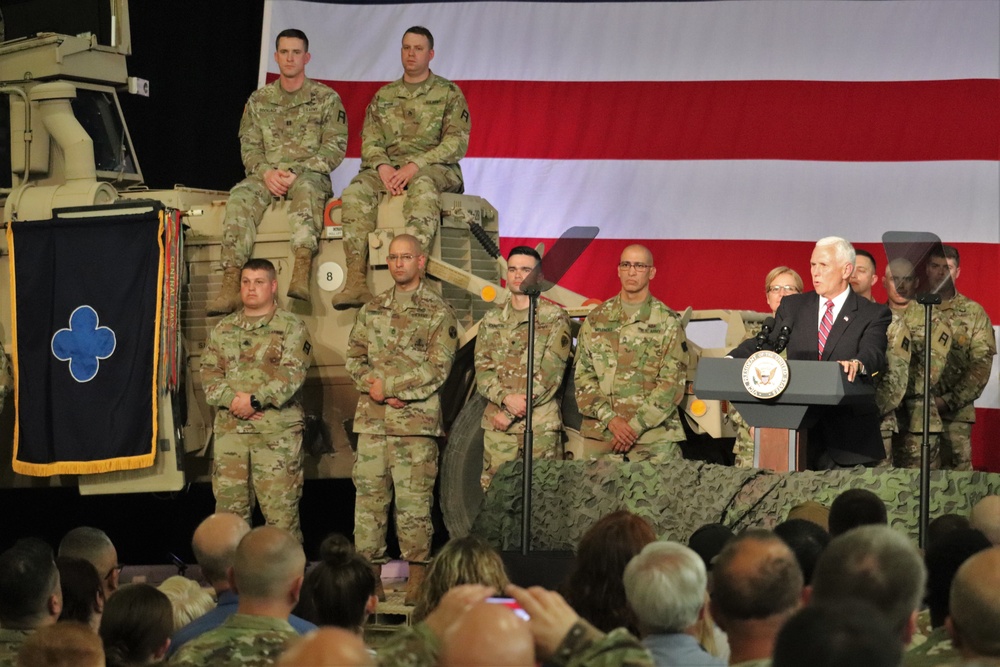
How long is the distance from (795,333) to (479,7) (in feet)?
18.1

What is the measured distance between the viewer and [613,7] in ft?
37.3

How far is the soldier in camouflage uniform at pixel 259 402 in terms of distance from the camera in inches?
332

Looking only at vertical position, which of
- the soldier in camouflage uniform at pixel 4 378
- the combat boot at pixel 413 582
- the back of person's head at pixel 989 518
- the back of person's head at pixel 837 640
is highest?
the soldier in camouflage uniform at pixel 4 378

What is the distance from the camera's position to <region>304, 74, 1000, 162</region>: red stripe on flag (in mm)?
10555

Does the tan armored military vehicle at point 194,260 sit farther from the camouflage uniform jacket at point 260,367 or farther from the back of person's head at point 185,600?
the back of person's head at point 185,600

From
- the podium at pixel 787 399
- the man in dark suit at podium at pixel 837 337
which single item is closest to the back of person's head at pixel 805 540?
the podium at pixel 787 399

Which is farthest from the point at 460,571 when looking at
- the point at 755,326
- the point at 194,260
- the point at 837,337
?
the point at 194,260

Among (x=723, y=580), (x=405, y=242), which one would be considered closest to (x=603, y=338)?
(x=405, y=242)

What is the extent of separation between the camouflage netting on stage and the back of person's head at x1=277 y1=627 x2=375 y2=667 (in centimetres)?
387

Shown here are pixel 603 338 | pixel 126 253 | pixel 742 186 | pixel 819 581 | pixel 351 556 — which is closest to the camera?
pixel 819 581

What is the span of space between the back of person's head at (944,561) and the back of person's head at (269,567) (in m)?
1.44

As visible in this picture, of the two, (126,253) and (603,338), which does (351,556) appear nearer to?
(603,338)

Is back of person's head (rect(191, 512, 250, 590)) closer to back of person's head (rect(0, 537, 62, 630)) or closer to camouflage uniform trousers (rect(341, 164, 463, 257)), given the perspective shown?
back of person's head (rect(0, 537, 62, 630))

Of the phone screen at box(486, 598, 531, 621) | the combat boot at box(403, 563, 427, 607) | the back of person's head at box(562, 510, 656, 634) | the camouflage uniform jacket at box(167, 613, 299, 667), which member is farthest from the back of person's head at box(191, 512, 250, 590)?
the combat boot at box(403, 563, 427, 607)
